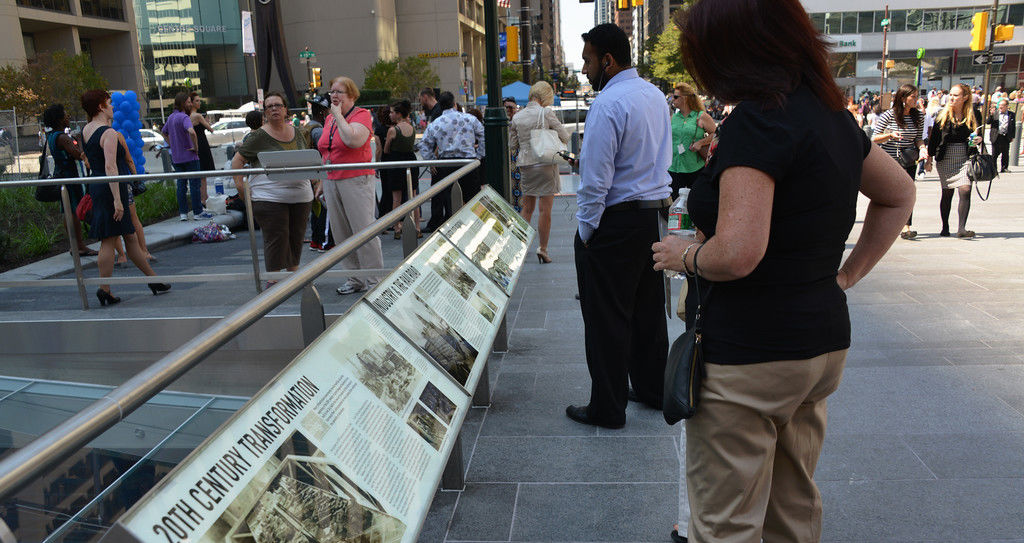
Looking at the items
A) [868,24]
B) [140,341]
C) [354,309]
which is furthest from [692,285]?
[868,24]

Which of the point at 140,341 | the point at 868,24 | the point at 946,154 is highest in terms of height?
the point at 868,24

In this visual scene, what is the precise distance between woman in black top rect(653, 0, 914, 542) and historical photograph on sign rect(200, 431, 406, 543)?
3.00ft

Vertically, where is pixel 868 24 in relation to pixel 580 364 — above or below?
above

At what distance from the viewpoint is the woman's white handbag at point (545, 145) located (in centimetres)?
858

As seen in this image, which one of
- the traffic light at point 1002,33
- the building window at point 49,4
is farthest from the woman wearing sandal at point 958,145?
A: the building window at point 49,4

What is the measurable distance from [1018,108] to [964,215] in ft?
52.4

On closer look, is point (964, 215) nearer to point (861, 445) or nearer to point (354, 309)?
point (861, 445)

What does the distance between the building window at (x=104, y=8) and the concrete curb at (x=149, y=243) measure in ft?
160

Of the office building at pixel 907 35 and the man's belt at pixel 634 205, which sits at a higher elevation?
the office building at pixel 907 35

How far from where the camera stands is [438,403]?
2.66 meters

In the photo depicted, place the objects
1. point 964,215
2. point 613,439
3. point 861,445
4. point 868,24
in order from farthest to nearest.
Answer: point 868,24
point 964,215
point 613,439
point 861,445

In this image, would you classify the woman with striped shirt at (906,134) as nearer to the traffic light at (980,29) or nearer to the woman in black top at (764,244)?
the woman in black top at (764,244)

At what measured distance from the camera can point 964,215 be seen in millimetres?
9414

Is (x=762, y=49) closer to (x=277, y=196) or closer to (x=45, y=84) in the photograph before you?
(x=277, y=196)
